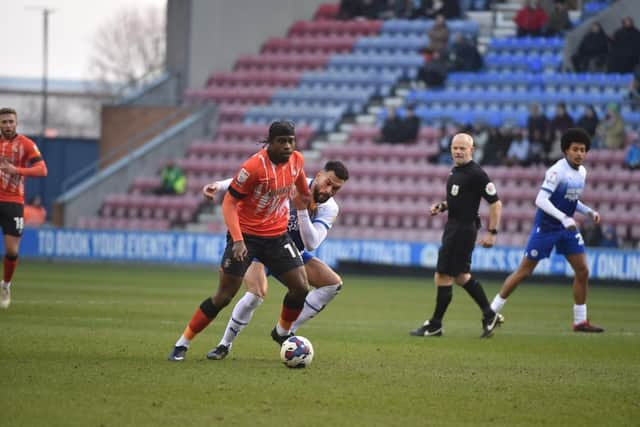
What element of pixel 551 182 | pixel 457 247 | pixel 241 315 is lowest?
pixel 241 315

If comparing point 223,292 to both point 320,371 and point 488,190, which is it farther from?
point 488,190

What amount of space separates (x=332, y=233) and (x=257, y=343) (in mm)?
17890

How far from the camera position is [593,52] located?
31.4m

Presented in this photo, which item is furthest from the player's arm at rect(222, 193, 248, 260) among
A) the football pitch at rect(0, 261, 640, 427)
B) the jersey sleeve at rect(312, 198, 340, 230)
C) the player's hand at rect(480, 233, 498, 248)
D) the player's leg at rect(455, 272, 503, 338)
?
the player's leg at rect(455, 272, 503, 338)

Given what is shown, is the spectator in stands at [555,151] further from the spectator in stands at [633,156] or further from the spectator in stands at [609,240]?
the spectator in stands at [609,240]

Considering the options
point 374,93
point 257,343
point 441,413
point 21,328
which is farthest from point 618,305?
point 374,93

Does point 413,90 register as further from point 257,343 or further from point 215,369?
point 215,369

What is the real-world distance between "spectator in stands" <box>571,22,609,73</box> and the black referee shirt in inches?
734

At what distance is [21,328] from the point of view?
40.2 ft

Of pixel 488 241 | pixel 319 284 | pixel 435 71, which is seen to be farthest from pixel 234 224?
pixel 435 71

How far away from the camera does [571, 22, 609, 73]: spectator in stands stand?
101ft

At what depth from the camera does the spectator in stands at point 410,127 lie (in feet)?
103

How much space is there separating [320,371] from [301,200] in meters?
1.68

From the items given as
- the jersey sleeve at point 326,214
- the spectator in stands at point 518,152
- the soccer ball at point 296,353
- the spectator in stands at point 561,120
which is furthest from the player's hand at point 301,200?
the spectator in stands at point 518,152
